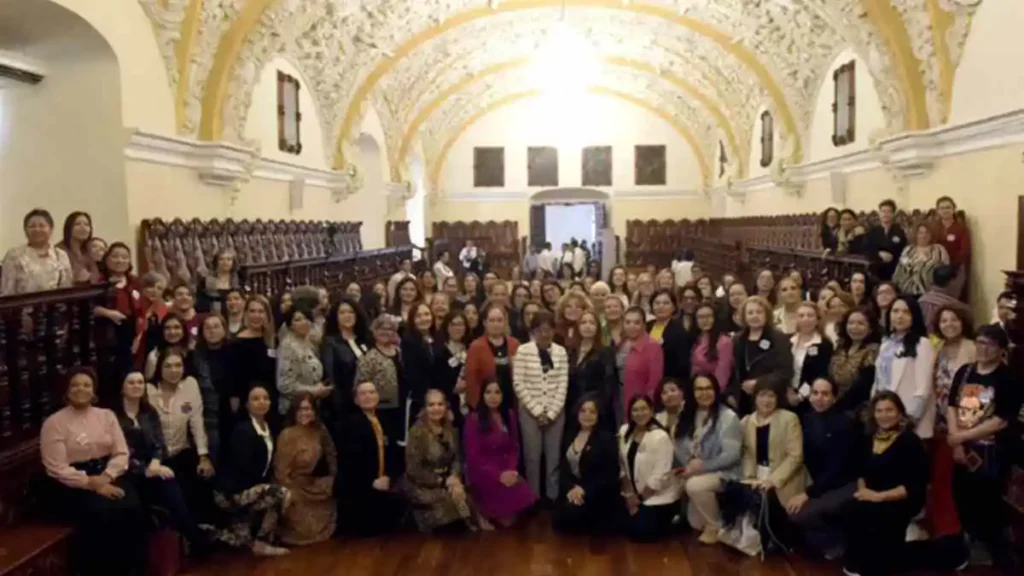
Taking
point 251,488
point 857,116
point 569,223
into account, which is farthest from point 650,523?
point 569,223

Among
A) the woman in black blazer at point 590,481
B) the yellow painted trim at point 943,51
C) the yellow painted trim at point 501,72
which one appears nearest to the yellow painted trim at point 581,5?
the yellow painted trim at point 501,72

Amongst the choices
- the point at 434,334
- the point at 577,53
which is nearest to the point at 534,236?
the point at 577,53

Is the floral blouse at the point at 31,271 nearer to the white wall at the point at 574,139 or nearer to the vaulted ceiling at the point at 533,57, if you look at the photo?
the vaulted ceiling at the point at 533,57

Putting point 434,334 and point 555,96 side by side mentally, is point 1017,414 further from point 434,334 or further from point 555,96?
point 555,96

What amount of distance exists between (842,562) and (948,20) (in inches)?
256

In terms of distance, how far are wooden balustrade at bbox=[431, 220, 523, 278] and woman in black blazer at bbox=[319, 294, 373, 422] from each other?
18.5 m

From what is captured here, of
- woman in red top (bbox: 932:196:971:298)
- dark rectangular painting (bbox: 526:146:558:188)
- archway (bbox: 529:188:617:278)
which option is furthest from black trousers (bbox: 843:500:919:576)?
dark rectangular painting (bbox: 526:146:558:188)

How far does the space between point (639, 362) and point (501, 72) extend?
1641 cm

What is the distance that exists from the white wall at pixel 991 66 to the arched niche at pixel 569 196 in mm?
16233

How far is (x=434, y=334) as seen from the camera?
650cm

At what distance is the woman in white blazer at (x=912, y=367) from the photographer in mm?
5266

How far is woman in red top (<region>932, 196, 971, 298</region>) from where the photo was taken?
28.3ft

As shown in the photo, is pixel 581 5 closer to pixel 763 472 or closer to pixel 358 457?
pixel 358 457

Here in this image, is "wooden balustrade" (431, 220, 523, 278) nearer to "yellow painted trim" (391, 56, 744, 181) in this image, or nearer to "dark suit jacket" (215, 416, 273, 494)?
"yellow painted trim" (391, 56, 744, 181)
